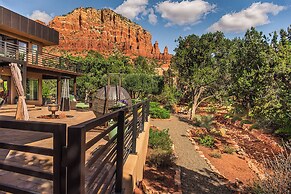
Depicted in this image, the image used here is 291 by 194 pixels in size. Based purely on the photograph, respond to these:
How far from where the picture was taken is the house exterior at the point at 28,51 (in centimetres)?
1444

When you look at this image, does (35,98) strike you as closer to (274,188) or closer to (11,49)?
(11,49)

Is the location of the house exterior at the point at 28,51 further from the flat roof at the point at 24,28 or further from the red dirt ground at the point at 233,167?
the red dirt ground at the point at 233,167

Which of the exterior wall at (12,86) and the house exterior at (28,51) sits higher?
the house exterior at (28,51)

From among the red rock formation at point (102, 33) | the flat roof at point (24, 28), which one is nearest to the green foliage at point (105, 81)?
the flat roof at point (24, 28)

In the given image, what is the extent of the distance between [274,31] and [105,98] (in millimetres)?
8193

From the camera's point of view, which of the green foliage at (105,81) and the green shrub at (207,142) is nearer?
the green shrub at (207,142)

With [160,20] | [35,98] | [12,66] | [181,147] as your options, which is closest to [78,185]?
[12,66]

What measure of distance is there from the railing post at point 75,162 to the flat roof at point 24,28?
1699 cm

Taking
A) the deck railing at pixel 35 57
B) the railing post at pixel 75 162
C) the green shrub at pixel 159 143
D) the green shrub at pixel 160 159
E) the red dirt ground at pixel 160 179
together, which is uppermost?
the deck railing at pixel 35 57

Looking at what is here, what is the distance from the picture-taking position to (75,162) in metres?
1.35

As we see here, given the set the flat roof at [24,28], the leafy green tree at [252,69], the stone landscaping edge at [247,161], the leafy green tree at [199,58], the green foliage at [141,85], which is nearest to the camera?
the stone landscaping edge at [247,161]

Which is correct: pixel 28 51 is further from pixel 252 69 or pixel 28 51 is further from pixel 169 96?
pixel 252 69

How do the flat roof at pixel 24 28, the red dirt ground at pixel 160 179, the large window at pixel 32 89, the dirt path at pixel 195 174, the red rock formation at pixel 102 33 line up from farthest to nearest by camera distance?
the red rock formation at pixel 102 33
the large window at pixel 32 89
the flat roof at pixel 24 28
the dirt path at pixel 195 174
the red dirt ground at pixel 160 179

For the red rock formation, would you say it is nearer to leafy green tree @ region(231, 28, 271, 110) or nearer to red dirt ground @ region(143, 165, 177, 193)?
leafy green tree @ region(231, 28, 271, 110)
